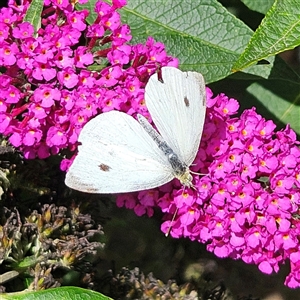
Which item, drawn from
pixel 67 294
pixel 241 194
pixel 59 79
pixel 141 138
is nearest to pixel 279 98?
pixel 241 194

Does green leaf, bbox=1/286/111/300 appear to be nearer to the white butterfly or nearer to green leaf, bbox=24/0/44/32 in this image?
the white butterfly

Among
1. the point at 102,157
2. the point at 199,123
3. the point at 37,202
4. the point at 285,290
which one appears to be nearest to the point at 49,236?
the point at 37,202

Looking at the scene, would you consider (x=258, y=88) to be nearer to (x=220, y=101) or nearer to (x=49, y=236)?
(x=220, y=101)

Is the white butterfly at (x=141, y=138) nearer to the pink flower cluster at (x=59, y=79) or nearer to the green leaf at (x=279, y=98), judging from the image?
the pink flower cluster at (x=59, y=79)

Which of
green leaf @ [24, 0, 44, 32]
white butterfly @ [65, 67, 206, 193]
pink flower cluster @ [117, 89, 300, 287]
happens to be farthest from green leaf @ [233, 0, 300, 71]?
green leaf @ [24, 0, 44, 32]

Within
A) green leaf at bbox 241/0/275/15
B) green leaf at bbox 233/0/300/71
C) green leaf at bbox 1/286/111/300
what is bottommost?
green leaf at bbox 1/286/111/300

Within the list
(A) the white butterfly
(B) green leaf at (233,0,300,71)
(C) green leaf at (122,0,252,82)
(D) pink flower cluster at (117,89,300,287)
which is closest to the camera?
(B) green leaf at (233,0,300,71)

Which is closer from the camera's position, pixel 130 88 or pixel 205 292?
pixel 130 88
